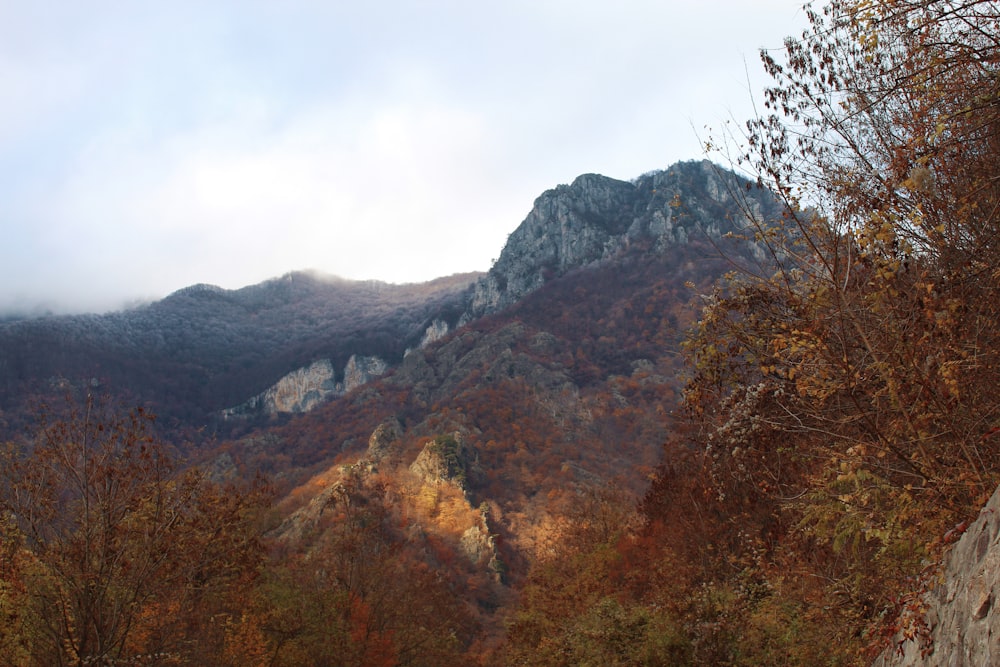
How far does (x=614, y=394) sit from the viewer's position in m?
100

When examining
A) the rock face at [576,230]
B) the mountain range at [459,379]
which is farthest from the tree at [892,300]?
the rock face at [576,230]

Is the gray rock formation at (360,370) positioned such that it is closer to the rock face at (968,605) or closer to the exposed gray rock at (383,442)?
the exposed gray rock at (383,442)

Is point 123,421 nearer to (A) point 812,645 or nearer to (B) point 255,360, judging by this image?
(A) point 812,645

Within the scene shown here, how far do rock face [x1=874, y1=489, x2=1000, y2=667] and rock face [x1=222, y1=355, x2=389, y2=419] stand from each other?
138 meters

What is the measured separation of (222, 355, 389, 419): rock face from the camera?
141500mm

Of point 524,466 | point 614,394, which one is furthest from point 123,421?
point 614,394

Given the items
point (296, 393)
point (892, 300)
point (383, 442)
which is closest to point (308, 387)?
point (296, 393)

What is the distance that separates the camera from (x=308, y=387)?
475 ft

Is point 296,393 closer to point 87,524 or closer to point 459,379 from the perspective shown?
point 459,379

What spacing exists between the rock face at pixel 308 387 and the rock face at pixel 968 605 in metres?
138

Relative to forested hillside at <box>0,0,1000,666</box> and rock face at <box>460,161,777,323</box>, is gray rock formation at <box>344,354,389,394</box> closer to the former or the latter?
rock face at <box>460,161,777,323</box>

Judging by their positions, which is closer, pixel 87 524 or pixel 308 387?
pixel 87 524

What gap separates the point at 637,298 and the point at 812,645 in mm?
118614

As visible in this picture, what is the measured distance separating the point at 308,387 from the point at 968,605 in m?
148
